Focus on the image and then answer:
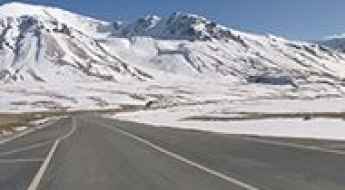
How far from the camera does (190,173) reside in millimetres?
15516

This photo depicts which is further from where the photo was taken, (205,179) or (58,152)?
(58,152)

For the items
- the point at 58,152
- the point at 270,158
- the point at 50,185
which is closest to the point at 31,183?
the point at 50,185

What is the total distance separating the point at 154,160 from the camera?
20.1m

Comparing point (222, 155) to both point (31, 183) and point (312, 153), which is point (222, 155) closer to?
point (312, 153)

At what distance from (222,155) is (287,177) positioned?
7.22 metres

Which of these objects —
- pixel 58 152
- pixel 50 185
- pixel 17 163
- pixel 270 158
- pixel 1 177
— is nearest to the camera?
pixel 50 185

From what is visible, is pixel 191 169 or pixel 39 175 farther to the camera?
pixel 39 175

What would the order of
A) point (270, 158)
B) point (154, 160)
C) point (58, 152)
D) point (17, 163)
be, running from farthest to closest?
point (58, 152), point (17, 163), point (154, 160), point (270, 158)

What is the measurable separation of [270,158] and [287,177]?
16.3 feet

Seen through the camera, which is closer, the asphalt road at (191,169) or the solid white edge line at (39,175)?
the asphalt road at (191,169)

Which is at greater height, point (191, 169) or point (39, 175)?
point (191, 169)

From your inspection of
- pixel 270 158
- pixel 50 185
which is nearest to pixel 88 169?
pixel 50 185

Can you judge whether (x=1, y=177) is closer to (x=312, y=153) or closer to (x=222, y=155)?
(x=222, y=155)

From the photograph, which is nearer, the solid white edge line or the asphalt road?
the asphalt road
